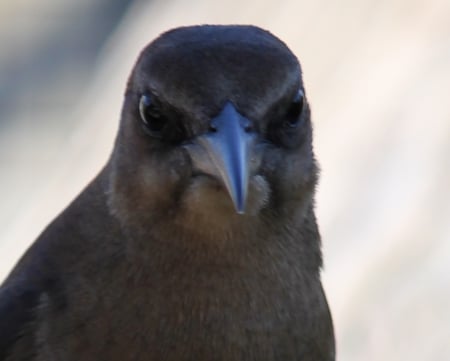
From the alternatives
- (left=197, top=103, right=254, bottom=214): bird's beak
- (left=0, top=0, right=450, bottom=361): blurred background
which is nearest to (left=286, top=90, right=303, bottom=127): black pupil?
(left=197, top=103, right=254, bottom=214): bird's beak

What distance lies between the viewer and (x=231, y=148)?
12.4 feet

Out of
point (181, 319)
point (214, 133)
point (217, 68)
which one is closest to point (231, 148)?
point (214, 133)

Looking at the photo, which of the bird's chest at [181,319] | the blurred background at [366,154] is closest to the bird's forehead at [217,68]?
the bird's chest at [181,319]

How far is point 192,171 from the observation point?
395cm

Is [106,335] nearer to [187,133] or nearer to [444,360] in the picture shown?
[187,133]

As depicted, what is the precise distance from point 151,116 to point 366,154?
2.64 meters

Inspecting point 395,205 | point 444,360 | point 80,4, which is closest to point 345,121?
point 395,205

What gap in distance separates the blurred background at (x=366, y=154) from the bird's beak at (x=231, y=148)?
2.20 m

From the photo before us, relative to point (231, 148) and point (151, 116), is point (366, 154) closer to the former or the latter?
point (151, 116)

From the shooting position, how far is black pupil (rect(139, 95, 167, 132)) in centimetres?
402

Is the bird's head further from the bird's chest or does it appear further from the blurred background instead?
the blurred background

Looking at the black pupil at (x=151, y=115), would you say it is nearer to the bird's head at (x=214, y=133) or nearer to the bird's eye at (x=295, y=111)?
the bird's head at (x=214, y=133)

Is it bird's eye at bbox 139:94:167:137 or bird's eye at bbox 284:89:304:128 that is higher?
bird's eye at bbox 284:89:304:128

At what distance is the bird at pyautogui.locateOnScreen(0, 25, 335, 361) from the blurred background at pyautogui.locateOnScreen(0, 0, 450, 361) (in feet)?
5.93
